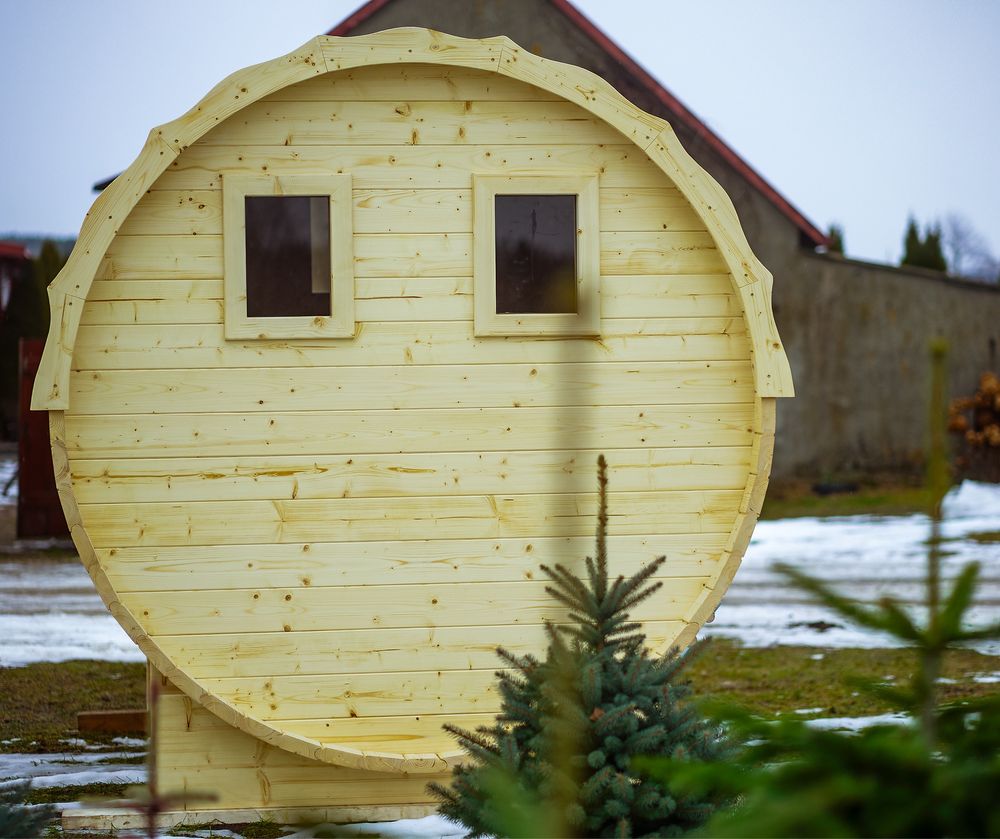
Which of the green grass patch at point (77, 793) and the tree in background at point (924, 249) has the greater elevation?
the tree in background at point (924, 249)

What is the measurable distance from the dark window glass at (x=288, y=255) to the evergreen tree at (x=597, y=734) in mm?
2249

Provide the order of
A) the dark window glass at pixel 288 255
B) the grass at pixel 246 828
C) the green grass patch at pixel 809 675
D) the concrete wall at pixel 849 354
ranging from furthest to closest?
the concrete wall at pixel 849 354 → the green grass patch at pixel 809 675 → the dark window glass at pixel 288 255 → the grass at pixel 246 828

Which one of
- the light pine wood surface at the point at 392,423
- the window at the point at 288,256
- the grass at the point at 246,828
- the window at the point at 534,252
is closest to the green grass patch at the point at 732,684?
the grass at the point at 246,828

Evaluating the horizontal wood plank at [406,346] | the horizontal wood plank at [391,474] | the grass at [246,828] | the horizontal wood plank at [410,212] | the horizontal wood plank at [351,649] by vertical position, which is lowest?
the grass at [246,828]

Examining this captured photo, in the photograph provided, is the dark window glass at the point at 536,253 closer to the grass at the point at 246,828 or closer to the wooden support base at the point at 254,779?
the wooden support base at the point at 254,779

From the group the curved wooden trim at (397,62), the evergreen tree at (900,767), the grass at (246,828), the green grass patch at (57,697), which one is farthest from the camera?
the green grass patch at (57,697)

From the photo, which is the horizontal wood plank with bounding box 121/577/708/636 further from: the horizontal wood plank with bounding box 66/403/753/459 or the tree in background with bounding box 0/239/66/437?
the tree in background with bounding box 0/239/66/437

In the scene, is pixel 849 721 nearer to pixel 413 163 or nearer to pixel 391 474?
pixel 391 474

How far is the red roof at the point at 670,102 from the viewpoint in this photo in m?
15.1

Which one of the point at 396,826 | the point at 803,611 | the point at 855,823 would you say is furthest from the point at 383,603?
the point at 803,611

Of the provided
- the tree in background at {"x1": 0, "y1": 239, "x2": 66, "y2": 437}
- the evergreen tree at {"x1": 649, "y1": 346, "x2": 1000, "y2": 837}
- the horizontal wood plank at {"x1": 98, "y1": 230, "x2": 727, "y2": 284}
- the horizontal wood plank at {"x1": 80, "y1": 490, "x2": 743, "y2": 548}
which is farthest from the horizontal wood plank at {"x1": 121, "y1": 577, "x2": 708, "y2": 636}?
the tree in background at {"x1": 0, "y1": 239, "x2": 66, "y2": 437}

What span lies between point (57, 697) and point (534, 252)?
15.6 feet

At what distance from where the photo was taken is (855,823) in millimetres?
1500

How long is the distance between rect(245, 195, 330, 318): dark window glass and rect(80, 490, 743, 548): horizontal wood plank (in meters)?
0.89
